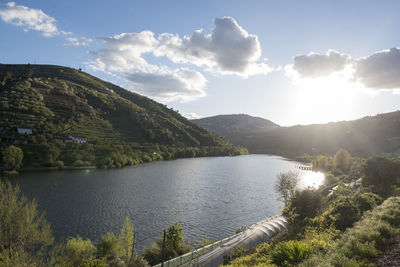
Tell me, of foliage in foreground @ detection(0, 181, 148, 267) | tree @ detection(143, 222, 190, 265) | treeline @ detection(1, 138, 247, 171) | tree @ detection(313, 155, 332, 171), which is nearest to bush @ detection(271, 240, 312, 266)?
foliage in foreground @ detection(0, 181, 148, 267)

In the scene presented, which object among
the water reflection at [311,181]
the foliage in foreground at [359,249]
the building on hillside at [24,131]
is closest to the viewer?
the foliage in foreground at [359,249]

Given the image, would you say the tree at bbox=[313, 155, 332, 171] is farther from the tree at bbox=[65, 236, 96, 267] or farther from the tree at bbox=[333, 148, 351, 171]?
the tree at bbox=[65, 236, 96, 267]

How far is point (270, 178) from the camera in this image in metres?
107

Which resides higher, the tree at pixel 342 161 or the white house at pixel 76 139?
the white house at pixel 76 139

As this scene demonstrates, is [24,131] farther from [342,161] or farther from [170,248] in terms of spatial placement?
[342,161]

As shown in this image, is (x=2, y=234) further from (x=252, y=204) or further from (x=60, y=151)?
(x=60, y=151)

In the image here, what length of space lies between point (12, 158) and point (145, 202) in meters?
61.5

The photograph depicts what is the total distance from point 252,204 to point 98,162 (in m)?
78.0

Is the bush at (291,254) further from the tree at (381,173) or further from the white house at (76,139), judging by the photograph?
the white house at (76,139)

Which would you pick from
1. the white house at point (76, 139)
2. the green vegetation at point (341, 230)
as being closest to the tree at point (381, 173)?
the green vegetation at point (341, 230)

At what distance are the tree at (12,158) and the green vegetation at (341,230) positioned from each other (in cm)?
9470

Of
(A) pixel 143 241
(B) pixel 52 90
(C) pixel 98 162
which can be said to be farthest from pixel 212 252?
(B) pixel 52 90

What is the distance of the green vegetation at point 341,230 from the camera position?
48.3 ft

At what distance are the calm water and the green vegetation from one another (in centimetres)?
1600
